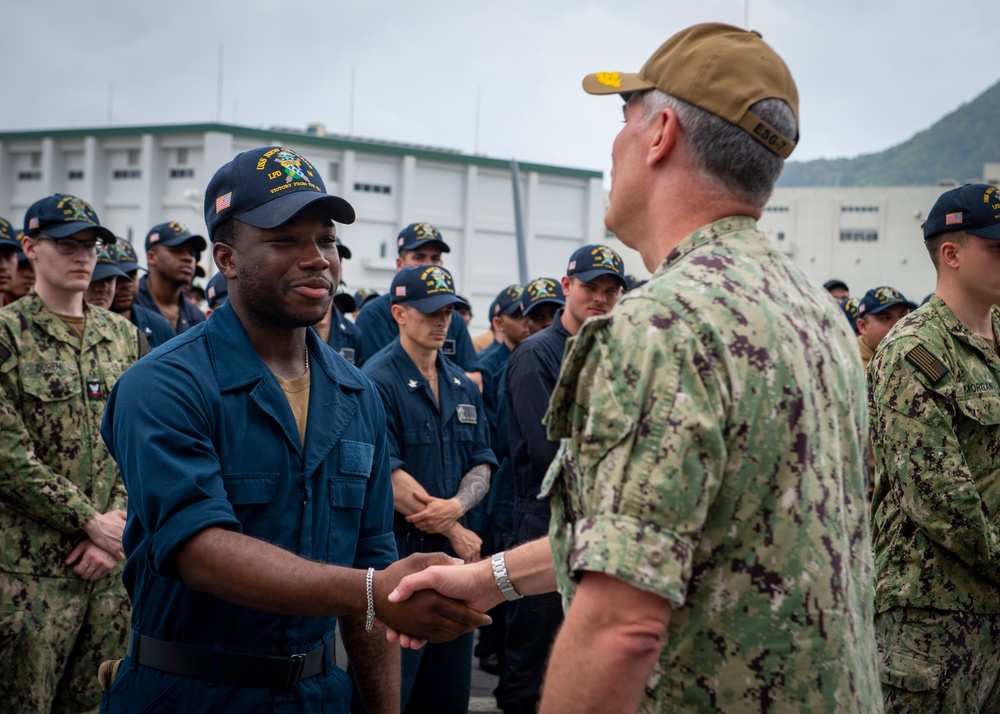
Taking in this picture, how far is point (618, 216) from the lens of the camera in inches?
85.1

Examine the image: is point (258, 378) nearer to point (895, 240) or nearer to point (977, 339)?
point (977, 339)

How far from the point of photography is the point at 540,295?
8594mm

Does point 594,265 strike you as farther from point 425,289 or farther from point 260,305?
point 260,305

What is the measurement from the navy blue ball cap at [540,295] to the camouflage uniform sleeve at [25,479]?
476 centimetres

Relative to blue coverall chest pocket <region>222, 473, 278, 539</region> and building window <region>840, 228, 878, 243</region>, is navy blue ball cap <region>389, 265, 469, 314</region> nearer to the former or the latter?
blue coverall chest pocket <region>222, 473, 278, 539</region>

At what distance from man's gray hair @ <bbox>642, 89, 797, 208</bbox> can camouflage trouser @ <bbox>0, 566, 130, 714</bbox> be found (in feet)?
12.4

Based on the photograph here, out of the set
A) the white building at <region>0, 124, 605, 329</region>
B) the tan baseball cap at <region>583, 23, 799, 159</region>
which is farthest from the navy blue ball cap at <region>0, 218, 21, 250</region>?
the white building at <region>0, 124, 605, 329</region>

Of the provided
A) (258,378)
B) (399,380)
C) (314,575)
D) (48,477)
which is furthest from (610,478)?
(399,380)

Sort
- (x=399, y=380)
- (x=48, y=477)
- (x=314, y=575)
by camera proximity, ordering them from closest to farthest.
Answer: (x=314, y=575) < (x=48, y=477) < (x=399, y=380)

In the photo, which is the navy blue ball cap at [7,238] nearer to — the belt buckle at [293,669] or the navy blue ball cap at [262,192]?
the navy blue ball cap at [262,192]

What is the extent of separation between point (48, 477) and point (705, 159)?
358cm

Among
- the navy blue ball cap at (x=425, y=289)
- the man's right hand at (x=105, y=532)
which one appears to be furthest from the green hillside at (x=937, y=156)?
the man's right hand at (x=105, y=532)

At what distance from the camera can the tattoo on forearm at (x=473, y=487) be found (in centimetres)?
590

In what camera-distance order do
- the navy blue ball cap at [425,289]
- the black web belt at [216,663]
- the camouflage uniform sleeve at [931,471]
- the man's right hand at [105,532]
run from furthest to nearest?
1. the navy blue ball cap at [425,289]
2. the man's right hand at [105,532]
3. the camouflage uniform sleeve at [931,471]
4. the black web belt at [216,663]
